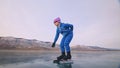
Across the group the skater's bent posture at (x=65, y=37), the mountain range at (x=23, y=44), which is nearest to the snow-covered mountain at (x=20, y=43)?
the mountain range at (x=23, y=44)

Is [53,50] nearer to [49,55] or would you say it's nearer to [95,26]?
[49,55]

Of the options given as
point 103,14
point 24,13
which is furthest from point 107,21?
point 24,13

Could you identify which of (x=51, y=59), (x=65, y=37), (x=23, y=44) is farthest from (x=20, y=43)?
(x=65, y=37)

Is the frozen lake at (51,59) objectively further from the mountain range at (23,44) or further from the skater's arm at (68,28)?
the skater's arm at (68,28)

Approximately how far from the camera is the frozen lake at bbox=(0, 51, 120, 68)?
76.6 inches

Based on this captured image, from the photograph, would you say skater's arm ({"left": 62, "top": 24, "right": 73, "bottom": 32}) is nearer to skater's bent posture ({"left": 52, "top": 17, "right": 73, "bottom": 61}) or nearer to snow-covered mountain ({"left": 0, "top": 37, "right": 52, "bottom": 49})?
skater's bent posture ({"left": 52, "top": 17, "right": 73, "bottom": 61})

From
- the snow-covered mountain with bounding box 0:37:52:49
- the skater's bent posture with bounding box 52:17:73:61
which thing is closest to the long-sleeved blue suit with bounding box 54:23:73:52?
the skater's bent posture with bounding box 52:17:73:61

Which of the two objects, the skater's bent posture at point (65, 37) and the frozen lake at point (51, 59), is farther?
the skater's bent posture at point (65, 37)

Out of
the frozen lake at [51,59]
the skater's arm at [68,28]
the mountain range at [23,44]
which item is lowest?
the frozen lake at [51,59]

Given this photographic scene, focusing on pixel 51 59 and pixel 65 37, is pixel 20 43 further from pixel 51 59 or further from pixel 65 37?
pixel 65 37

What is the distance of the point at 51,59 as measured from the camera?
2074 millimetres

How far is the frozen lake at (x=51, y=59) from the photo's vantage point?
6.38ft

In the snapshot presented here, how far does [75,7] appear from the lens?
7.75 feet

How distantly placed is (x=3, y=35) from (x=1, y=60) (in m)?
0.30
